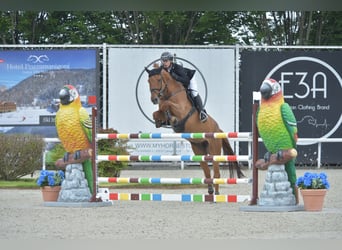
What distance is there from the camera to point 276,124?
375 inches

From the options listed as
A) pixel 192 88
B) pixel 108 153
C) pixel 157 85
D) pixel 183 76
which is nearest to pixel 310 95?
pixel 108 153

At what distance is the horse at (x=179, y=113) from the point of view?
1184 centimetres

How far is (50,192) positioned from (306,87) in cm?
1116

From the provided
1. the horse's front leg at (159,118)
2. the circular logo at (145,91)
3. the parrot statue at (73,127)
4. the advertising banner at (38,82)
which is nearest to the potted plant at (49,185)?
the parrot statue at (73,127)

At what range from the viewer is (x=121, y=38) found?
29906mm

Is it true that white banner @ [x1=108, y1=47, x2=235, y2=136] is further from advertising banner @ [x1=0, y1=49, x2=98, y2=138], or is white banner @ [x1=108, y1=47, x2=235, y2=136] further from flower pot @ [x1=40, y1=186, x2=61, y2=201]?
flower pot @ [x1=40, y1=186, x2=61, y2=201]

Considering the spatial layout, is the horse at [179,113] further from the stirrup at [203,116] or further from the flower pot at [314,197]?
the flower pot at [314,197]

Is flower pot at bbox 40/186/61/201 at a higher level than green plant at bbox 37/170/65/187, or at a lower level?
lower

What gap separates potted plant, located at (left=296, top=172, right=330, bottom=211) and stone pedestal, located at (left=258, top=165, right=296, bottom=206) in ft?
0.68

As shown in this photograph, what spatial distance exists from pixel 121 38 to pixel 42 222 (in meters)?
22.1

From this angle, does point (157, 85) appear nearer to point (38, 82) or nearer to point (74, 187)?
point (74, 187)

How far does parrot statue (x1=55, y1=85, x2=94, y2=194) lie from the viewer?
10539 mm

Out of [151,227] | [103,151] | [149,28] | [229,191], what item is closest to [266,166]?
[151,227]

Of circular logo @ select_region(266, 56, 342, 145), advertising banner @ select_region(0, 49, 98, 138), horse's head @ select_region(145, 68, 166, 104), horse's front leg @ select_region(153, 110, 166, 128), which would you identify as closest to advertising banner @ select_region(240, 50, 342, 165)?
circular logo @ select_region(266, 56, 342, 145)
